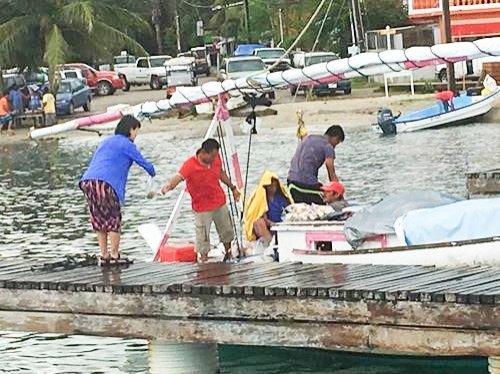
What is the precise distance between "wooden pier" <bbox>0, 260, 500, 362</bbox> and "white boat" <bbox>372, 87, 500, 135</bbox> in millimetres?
25113

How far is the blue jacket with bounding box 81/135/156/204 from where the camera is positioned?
42.4 ft

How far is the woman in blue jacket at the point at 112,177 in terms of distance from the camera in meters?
12.9

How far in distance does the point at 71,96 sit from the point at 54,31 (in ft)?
8.55

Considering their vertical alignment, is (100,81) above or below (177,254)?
above

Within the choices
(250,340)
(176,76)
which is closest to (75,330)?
(250,340)

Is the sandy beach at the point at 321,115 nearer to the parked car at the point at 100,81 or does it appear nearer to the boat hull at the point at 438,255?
the parked car at the point at 100,81

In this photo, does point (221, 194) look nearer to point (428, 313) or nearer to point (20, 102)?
point (428, 313)

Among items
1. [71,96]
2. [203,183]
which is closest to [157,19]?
[71,96]

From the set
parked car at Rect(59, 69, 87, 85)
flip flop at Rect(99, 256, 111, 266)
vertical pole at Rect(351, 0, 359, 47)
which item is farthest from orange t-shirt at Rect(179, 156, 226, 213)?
parked car at Rect(59, 69, 87, 85)

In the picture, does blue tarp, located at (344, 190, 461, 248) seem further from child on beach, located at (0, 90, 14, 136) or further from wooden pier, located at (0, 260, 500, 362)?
child on beach, located at (0, 90, 14, 136)

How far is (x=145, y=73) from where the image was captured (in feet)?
214

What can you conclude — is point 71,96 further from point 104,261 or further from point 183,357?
point 183,357

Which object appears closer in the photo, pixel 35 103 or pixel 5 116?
pixel 5 116

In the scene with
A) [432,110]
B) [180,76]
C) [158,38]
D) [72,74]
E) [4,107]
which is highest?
[158,38]
